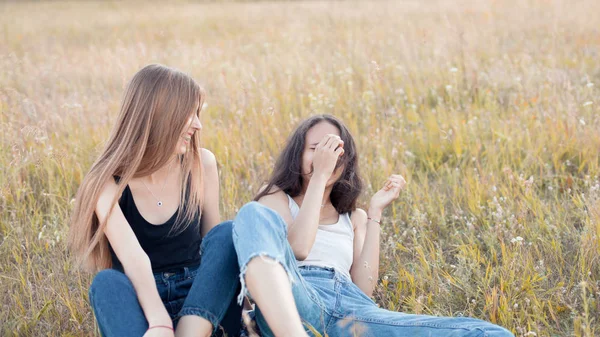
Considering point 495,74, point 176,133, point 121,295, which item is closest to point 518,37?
point 495,74

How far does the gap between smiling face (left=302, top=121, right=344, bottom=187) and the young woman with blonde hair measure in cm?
49

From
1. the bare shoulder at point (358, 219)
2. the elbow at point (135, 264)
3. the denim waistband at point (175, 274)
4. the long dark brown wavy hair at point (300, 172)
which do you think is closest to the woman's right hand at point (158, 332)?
the elbow at point (135, 264)

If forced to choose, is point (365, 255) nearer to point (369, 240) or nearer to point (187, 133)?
point (369, 240)

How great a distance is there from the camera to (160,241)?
302 cm

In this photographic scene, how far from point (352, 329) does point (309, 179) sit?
93 cm

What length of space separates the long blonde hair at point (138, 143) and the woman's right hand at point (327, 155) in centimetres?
64

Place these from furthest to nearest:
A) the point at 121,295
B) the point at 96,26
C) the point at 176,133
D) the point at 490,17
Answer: the point at 96,26, the point at 490,17, the point at 176,133, the point at 121,295

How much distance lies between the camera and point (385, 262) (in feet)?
11.9

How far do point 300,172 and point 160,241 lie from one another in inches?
32.2

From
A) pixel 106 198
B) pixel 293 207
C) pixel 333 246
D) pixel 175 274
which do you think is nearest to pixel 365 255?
pixel 333 246

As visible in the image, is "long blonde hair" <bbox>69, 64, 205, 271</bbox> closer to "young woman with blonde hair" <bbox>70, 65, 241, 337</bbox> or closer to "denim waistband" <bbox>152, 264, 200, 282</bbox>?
"young woman with blonde hair" <bbox>70, 65, 241, 337</bbox>

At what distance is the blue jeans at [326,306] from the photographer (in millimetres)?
2506

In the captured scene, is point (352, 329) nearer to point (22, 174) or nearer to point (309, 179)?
point (309, 179)

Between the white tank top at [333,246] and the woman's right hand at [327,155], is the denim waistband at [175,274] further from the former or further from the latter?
the woman's right hand at [327,155]
